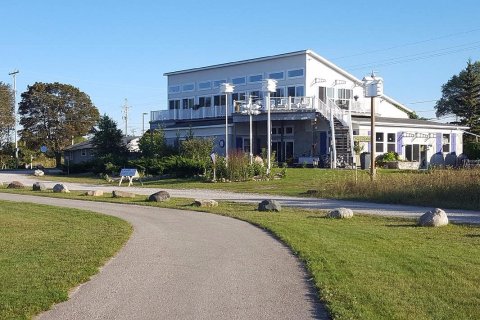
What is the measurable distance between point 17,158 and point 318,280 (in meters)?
72.7

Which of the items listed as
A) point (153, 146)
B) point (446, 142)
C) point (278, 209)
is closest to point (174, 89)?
point (153, 146)

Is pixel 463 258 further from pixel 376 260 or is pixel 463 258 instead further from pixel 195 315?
pixel 195 315

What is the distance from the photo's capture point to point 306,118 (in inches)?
1806

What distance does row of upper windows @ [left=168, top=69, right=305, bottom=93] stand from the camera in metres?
51.7

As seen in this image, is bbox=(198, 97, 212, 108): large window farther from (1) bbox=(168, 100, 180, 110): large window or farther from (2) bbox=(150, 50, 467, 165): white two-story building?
(1) bbox=(168, 100, 180, 110): large window

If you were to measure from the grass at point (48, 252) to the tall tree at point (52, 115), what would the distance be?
61.7m

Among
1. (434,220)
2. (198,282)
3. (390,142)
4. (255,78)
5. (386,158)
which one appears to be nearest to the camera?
(198,282)

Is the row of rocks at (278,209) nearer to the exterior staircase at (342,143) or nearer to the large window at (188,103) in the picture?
the exterior staircase at (342,143)

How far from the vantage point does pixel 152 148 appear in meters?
45.6

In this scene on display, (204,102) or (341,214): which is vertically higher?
(204,102)

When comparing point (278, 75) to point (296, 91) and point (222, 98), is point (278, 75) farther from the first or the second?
point (222, 98)

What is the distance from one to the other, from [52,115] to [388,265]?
7461 centimetres

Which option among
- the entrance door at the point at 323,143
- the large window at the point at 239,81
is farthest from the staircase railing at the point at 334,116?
the large window at the point at 239,81

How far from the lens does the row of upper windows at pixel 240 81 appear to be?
51.7 meters
